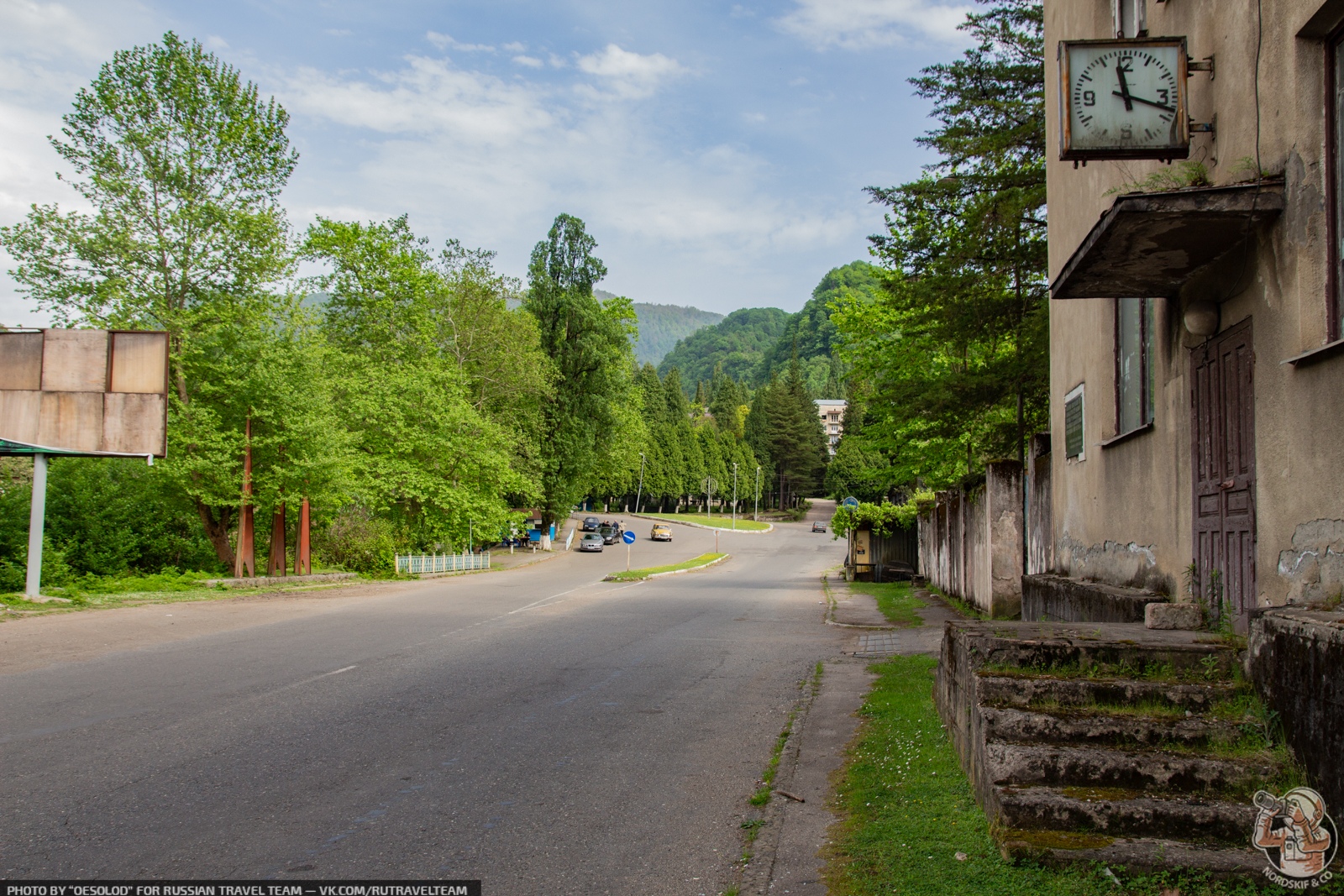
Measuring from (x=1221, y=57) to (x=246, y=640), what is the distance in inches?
523

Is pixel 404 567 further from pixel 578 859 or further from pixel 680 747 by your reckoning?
pixel 578 859

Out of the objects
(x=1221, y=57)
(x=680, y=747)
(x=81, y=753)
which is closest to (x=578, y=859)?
(x=680, y=747)

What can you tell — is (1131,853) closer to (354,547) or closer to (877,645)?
(877,645)

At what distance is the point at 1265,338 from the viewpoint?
578cm

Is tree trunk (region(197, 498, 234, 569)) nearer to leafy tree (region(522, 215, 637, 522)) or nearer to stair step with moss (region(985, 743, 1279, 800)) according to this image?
leafy tree (region(522, 215, 637, 522))

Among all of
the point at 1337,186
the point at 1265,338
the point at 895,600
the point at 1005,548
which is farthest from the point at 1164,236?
the point at 895,600

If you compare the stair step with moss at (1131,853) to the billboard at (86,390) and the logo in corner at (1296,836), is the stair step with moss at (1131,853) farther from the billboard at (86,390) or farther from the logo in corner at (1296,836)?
the billboard at (86,390)

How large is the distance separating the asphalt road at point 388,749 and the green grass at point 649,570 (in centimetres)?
1767

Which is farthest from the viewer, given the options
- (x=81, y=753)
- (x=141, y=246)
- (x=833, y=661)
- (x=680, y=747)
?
(x=141, y=246)

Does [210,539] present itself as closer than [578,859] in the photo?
No

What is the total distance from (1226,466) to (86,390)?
2314 centimetres

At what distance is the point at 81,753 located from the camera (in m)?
6.86

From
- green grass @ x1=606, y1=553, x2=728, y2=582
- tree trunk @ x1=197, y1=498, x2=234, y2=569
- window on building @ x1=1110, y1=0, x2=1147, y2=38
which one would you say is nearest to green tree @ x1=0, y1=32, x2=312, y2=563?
tree trunk @ x1=197, y1=498, x2=234, y2=569

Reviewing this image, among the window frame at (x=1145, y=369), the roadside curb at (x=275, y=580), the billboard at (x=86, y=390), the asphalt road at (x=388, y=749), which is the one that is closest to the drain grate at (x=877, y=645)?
the asphalt road at (x=388, y=749)
